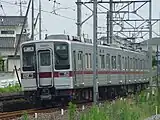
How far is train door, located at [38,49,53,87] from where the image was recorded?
60.5ft

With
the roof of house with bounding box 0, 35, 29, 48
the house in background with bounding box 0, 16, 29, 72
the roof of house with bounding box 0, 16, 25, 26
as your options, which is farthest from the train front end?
the roof of house with bounding box 0, 16, 25, 26

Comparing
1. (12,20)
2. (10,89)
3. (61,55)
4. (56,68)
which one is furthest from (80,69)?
(12,20)

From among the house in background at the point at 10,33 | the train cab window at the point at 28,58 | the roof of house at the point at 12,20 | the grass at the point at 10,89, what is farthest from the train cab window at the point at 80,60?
the roof of house at the point at 12,20

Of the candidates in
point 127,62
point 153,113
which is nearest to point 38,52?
point 153,113

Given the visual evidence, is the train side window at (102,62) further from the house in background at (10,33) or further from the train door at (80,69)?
the house in background at (10,33)

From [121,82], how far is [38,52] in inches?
370

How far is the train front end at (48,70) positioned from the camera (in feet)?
60.2

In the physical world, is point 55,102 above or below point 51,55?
below

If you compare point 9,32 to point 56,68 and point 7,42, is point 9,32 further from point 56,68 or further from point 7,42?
point 56,68

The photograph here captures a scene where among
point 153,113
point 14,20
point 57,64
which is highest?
point 14,20

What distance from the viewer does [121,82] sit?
2705 centimetres

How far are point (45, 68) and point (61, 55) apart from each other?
30.9 inches

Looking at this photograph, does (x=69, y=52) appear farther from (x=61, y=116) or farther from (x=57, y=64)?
(x=61, y=116)

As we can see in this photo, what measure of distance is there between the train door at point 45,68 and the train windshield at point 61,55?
0.23 m
